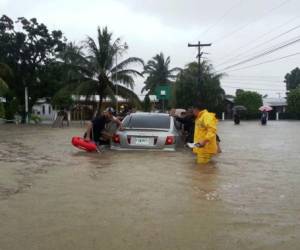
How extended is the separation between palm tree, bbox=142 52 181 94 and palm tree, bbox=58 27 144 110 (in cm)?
2790

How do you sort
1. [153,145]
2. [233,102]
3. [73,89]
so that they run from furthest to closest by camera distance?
1. [233,102]
2. [73,89]
3. [153,145]

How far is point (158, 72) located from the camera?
7025 cm

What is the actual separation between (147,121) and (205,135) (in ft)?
9.88

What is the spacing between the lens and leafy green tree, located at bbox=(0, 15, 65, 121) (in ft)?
157

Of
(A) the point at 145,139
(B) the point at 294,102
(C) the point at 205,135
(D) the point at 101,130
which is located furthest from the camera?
(B) the point at 294,102

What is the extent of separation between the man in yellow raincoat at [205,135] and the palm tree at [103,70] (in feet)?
96.7

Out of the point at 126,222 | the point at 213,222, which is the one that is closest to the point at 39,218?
the point at 126,222

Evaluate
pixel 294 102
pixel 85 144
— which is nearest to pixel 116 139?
pixel 85 144

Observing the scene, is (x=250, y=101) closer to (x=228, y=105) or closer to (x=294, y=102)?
(x=228, y=105)

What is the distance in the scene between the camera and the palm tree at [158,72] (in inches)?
2749

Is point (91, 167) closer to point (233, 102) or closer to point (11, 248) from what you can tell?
point (11, 248)

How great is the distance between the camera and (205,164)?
11.5 meters

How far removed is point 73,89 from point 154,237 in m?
36.3

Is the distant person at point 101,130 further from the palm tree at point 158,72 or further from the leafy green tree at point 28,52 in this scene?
the palm tree at point 158,72
